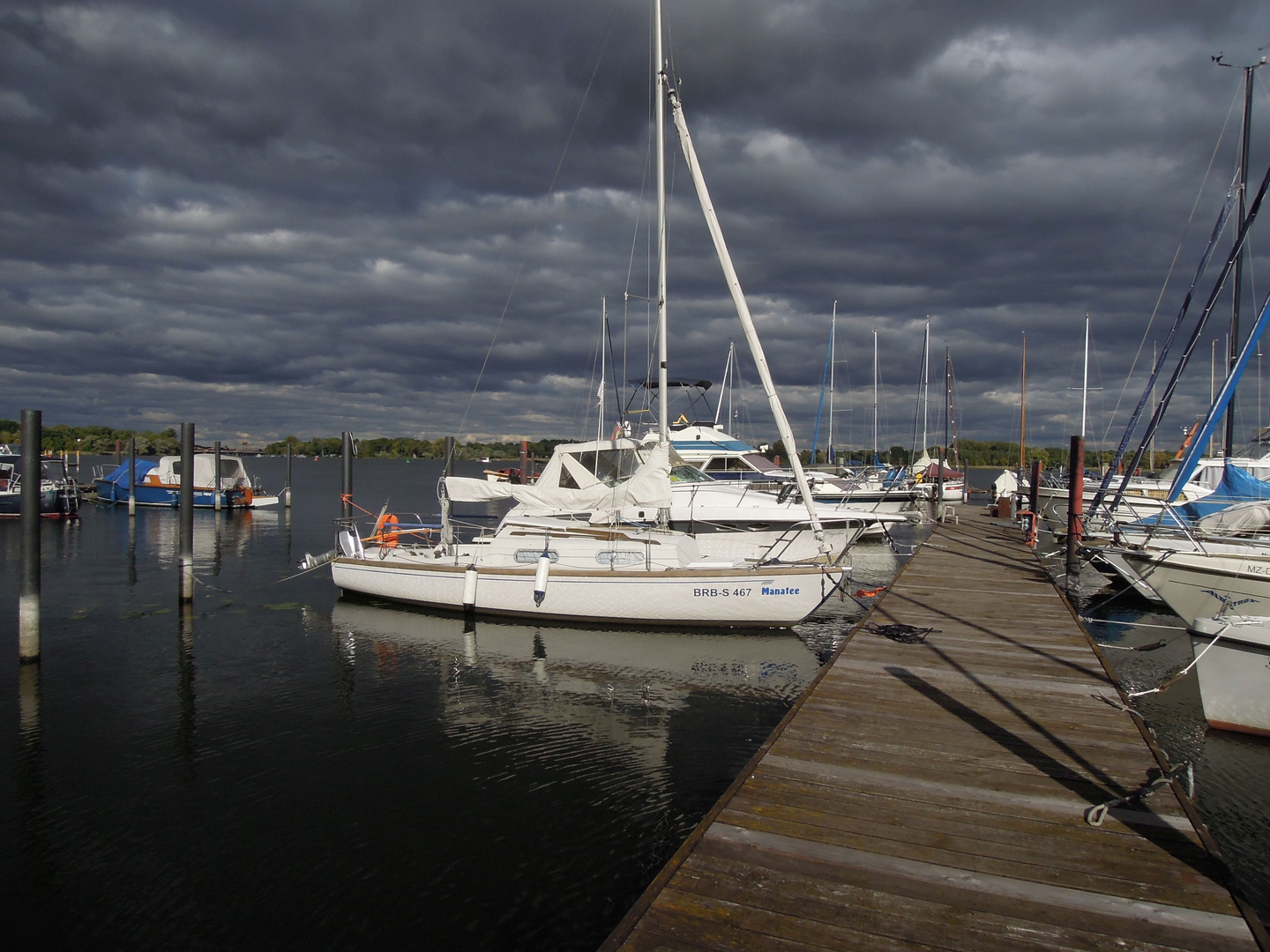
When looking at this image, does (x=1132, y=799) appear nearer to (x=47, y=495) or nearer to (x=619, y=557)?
(x=619, y=557)

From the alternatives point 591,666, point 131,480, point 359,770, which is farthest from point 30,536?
point 131,480

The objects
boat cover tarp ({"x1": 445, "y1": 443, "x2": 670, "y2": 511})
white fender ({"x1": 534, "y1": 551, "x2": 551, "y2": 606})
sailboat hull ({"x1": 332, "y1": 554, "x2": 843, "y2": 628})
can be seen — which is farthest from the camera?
boat cover tarp ({"x1": 445, "y1": 443, "x2": 670, "y2": 511})

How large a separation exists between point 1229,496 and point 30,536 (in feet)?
73.6

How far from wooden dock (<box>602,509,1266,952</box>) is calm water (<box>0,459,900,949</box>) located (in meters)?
1.95

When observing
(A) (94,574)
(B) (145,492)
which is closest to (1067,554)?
(A) (94,574)

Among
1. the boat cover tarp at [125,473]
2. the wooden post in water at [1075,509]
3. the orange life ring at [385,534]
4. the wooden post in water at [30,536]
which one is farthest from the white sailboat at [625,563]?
the boat cover tarp at [125,473]

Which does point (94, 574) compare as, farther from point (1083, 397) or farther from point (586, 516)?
point (1083, 397)

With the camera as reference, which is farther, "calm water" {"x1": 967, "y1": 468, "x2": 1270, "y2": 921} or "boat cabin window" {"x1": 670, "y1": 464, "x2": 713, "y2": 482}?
"boat cabin window" {"x1": 670, "y1": 464, "x2": 713, "y2": 482}

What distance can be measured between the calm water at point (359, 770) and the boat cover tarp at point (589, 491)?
272 cm

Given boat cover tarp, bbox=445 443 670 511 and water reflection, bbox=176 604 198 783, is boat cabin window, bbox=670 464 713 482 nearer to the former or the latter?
boat cover tarp, bbox=445 443 670 511

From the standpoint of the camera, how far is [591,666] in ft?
42.2

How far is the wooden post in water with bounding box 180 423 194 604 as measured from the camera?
1741cm

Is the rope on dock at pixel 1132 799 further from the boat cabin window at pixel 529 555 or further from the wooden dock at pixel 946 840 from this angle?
the boat cabin window at pixel 529 555

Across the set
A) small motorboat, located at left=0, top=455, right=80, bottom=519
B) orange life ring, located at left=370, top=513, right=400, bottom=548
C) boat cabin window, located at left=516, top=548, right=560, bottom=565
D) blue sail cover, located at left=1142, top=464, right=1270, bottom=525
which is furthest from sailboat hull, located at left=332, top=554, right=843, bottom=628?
small motorboat, located at left=0, top=455, right=80, bottom=519
